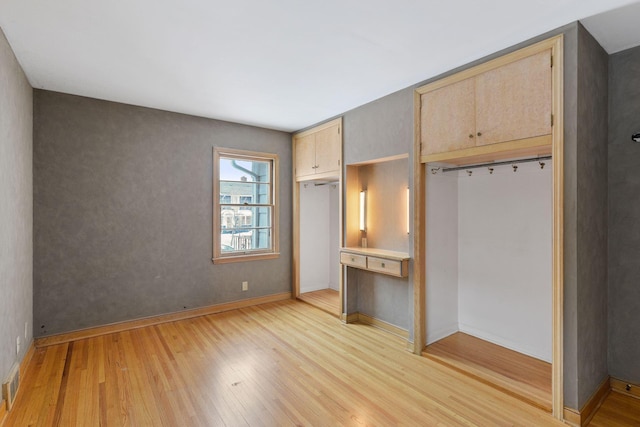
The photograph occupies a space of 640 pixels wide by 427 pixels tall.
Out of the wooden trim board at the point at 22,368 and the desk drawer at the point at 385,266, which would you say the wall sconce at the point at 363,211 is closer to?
the desk drawer at the point at 385,266

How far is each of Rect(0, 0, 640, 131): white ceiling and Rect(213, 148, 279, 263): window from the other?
139cm

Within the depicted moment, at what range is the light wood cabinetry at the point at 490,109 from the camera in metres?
2.39

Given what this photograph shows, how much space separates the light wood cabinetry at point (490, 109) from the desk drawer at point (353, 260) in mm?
1365

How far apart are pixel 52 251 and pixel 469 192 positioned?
4.72 meters

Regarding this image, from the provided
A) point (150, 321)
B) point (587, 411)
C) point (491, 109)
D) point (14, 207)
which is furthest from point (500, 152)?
point (150, 321)

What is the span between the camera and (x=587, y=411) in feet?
7.40

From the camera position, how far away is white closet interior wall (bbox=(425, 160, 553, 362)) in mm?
3100

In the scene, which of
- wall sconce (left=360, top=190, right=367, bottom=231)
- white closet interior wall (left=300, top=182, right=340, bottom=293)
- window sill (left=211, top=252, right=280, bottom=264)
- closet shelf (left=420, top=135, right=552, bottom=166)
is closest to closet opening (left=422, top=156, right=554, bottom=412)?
closet shelf (left=420, top=135, right=552, bottom=166)

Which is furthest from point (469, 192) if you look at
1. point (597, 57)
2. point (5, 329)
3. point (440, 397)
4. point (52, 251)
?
point (52, 251)

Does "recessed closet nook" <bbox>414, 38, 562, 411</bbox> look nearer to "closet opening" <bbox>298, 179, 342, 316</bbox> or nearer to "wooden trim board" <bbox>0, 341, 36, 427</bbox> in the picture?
"closet opening" <bbox>298, 179, 342, 316</bbox>

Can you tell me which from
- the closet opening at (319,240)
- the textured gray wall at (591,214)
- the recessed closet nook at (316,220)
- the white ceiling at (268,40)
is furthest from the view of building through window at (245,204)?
the textured gray wall at (591,214)

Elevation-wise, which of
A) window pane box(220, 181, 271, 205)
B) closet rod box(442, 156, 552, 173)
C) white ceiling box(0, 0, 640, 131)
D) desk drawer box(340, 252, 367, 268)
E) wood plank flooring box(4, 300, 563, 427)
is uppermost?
white ceiling box(0, 0, 640, 131)

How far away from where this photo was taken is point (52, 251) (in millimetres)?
3521

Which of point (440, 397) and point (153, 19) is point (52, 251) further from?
point (440, 397)
